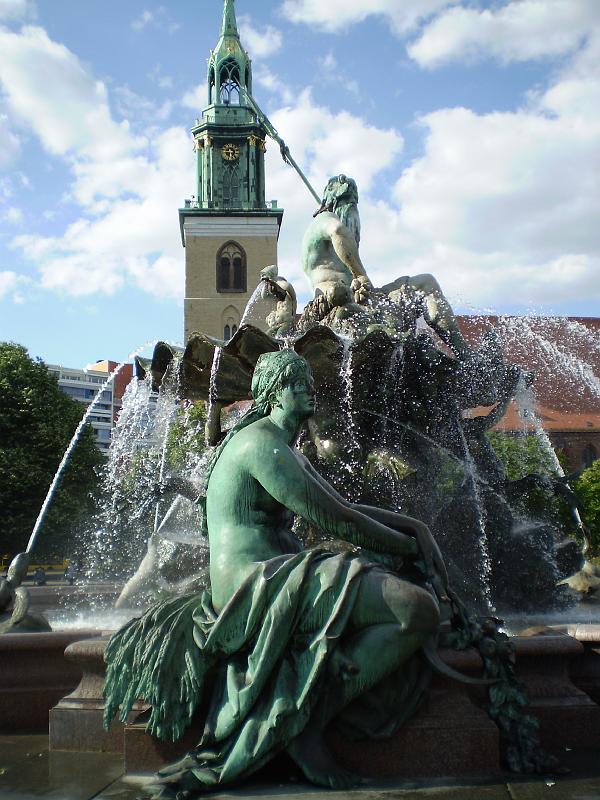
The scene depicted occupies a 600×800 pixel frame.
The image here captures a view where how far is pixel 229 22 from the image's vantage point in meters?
78.6

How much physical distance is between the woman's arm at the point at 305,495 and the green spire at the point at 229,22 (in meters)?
80.2

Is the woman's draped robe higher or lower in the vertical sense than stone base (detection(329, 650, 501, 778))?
higher

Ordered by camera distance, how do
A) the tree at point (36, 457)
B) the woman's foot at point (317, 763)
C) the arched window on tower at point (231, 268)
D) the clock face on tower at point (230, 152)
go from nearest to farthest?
the woman's foot at point (317, 763), the tree at point (36, 457), the clock face on tower at point (230, 152), the arched window on tower at point (231, 268)

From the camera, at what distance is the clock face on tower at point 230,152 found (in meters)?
74.9

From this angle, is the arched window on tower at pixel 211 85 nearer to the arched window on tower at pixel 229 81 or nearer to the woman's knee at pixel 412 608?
the arched window on tower at pixel 229 81

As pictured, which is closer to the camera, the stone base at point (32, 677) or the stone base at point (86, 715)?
the stone base at point (86, 715)

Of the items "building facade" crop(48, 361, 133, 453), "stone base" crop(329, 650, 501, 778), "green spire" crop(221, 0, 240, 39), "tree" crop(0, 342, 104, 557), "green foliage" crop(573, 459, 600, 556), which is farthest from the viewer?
"building facade" crop(48, 361, 133, 453)

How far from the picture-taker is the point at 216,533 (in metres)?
3.85

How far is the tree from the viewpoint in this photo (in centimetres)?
3005

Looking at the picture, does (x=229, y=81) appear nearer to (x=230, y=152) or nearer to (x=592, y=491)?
(x=230, y=152)

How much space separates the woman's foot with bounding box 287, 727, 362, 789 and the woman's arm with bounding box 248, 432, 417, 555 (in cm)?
84

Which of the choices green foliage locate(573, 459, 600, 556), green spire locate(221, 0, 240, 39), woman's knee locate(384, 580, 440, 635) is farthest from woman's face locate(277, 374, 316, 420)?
green spire locate(221, 0, 240, 39)

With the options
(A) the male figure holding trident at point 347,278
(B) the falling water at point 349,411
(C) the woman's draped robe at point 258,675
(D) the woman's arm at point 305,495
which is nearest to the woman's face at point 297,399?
(D) the woman's arm at point 305,495

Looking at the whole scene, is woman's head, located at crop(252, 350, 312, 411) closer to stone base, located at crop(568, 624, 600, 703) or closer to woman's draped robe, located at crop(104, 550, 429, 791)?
woman's draped robe, located at crop(104, 550, 429, 791)
